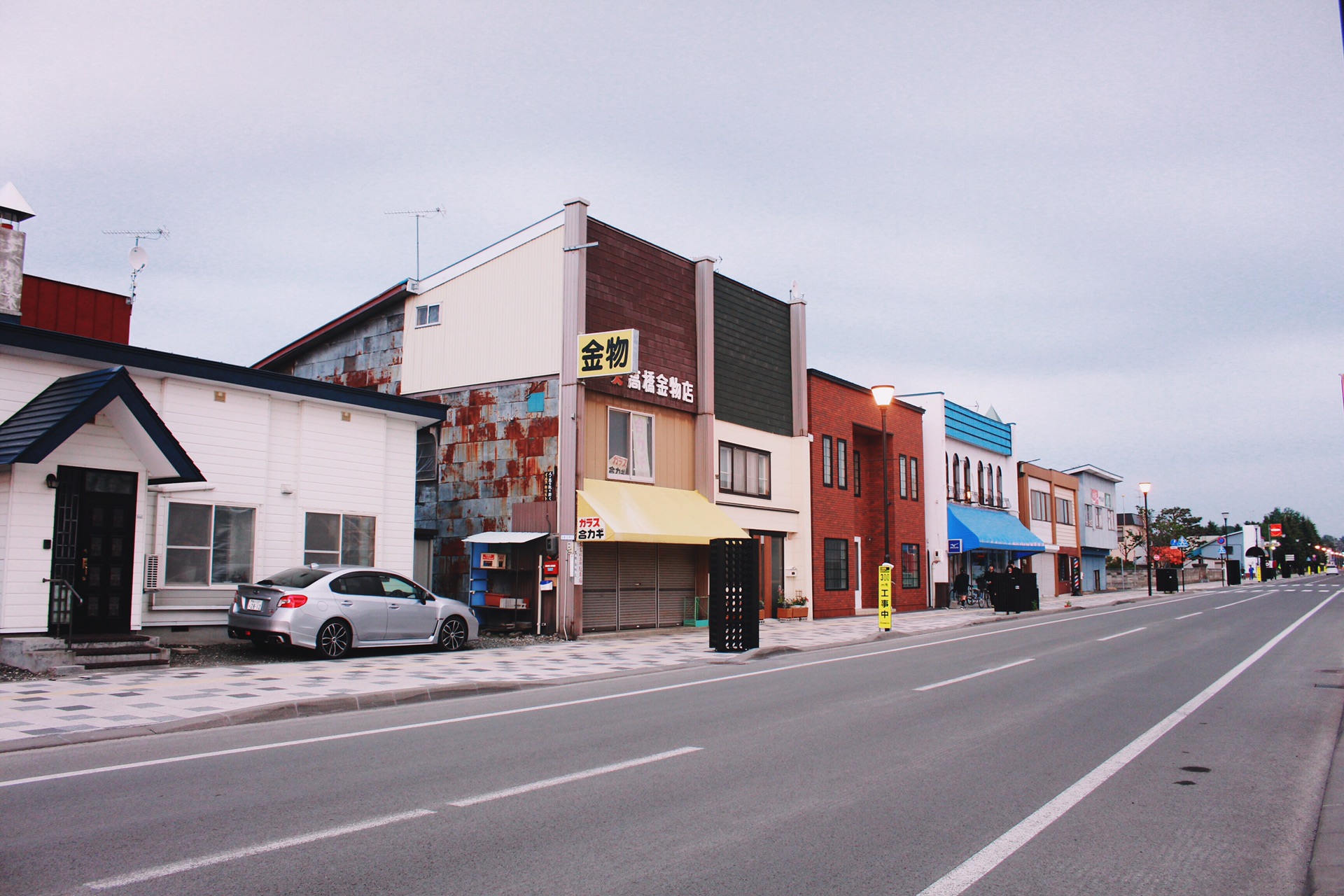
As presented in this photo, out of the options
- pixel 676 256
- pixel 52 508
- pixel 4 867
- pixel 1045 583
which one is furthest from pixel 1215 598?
pixel 4 867

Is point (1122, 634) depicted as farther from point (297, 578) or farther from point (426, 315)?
point (426, 315)

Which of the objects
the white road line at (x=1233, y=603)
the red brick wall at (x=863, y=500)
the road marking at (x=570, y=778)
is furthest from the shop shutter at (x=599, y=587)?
the white road line at (x=1233, y=603)

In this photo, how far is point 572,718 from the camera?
34.3 feet

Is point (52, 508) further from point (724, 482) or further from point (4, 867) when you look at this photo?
point (724, 482)

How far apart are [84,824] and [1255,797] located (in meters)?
7.90

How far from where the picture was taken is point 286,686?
12.5 m

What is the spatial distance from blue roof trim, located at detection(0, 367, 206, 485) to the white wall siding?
378 inches

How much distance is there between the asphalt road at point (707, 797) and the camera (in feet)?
16.7

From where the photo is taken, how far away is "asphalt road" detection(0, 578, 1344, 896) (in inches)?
200

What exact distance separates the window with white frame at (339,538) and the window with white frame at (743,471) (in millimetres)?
10618

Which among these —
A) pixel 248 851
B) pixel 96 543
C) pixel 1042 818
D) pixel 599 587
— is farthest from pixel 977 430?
pixel 248 851

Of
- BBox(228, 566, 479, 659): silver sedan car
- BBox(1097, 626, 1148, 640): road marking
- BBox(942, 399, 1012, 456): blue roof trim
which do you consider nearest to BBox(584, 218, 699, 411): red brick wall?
BBox(228, 566, 479, 659): silver sedan car

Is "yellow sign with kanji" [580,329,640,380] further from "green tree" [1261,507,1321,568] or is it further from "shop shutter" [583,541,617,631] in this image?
"green tree" [1261,507,1321,568]

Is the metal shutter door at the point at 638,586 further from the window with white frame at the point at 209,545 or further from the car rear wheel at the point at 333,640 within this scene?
the window with white frame at the point at 209,545
